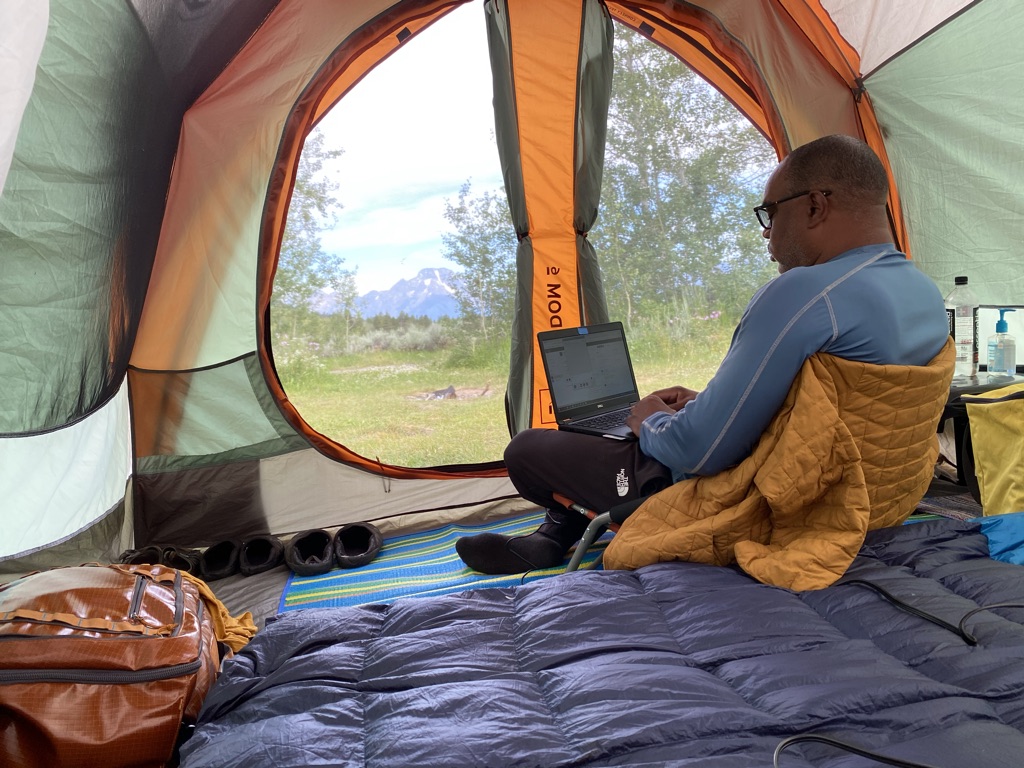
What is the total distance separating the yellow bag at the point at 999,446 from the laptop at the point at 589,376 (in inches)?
36.9

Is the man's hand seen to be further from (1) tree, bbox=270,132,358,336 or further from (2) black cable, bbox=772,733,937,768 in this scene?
(1) tree, bbox=270,132,358,336

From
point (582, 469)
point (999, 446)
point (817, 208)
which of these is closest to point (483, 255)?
point (582, 469)

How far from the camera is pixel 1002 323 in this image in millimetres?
2656

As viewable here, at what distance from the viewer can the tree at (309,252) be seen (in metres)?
7.17

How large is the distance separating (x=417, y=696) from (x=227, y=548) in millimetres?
1853

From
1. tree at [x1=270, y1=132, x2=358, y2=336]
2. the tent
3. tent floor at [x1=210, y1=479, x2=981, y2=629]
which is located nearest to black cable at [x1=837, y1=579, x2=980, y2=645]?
tent floor at [x1=210, y1=479, x2=981, y2=629]

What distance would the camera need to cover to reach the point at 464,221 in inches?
288

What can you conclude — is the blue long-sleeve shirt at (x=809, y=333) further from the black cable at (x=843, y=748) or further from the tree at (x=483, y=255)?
the tree at (x=483, y=255)

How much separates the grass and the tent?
361 centimetres

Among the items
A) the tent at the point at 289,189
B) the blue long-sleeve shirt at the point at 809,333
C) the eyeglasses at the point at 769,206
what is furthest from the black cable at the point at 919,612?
the tent at the point at 289,189

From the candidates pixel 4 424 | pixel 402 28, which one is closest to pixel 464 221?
pixel 402 28

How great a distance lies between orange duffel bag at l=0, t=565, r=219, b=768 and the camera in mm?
1105

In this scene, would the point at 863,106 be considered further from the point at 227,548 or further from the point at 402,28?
the point at 227,548

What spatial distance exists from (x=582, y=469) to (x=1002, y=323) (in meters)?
1.58
